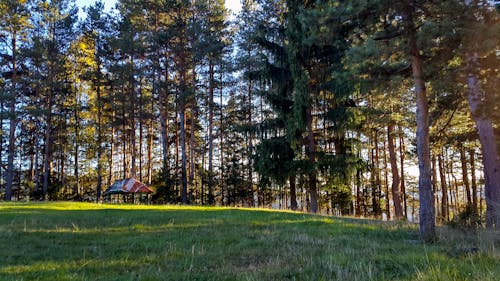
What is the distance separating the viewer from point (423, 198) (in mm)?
5992

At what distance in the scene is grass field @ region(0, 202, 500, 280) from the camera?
10.8 ft

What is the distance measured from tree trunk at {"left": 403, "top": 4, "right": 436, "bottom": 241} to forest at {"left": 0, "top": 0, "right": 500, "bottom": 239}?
3 centimetres

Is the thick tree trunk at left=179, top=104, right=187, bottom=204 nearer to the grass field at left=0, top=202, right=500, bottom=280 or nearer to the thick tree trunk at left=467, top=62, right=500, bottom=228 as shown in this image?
the grass field at left=0, top=202, right=500, bottom=280

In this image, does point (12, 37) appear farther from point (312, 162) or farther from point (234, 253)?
point (234, 253)

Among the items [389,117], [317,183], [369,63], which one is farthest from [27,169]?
[369,63]

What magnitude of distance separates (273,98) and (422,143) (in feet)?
35.2

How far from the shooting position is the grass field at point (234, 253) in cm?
329

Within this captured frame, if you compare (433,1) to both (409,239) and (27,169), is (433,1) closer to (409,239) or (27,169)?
(409,239)

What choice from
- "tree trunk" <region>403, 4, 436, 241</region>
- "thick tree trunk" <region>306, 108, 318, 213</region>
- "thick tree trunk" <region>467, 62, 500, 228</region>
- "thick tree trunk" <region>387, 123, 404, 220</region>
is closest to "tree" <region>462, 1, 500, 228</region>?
"thick tree trunk" <region>467, 62, 500, 228</region>

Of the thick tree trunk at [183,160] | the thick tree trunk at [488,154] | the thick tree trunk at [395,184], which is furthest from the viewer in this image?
the thick tree trunk at [183,160]

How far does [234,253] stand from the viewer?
14.8 feet

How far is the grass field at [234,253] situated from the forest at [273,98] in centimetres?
152

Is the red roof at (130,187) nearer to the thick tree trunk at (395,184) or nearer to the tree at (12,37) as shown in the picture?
the tree at (12,37)

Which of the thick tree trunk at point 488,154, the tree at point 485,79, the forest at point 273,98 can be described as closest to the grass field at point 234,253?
the forest at point 273,98
